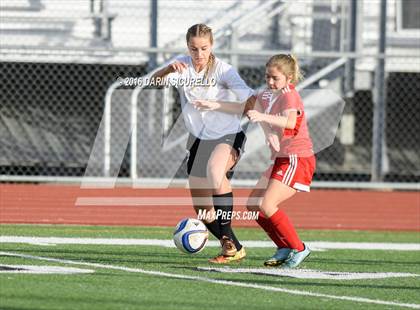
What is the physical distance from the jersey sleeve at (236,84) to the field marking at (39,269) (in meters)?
1.92

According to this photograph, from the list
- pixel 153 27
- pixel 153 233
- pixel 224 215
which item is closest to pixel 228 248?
pixel 224 215

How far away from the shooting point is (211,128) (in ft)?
31.1

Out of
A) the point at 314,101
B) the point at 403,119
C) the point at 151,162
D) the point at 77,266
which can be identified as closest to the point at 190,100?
the point at 77,266

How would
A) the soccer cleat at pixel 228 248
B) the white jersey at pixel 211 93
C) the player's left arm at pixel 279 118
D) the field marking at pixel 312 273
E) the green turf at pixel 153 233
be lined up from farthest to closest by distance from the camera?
the green turf at pixel 153 233 → the white jersey at pixel 211 93 → the soccer cleat at pixel 228 248 → the player's left arm at pixel 279 118 → the field marking at pixel 312 273

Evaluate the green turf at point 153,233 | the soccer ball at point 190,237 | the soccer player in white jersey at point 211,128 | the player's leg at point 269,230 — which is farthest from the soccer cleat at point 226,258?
the green turf at point 153,233

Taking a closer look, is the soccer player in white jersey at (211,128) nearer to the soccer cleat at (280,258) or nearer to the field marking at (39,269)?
the soccer cleat at (280,258)

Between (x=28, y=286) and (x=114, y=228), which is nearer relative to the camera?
(x=28, y=286)

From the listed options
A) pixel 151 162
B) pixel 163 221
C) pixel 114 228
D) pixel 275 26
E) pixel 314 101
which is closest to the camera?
pixel 114 228

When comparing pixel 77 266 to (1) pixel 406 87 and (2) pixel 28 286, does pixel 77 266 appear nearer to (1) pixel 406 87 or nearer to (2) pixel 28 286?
(2) pixel 28 286

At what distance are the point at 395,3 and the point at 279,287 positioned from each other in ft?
42.9

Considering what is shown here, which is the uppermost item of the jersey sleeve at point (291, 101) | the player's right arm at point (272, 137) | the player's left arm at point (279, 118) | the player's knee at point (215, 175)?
the jersey sleeve at point (291, 101)

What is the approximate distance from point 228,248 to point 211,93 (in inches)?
46.4

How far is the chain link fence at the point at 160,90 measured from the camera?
1736cm

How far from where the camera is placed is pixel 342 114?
18.4 m
